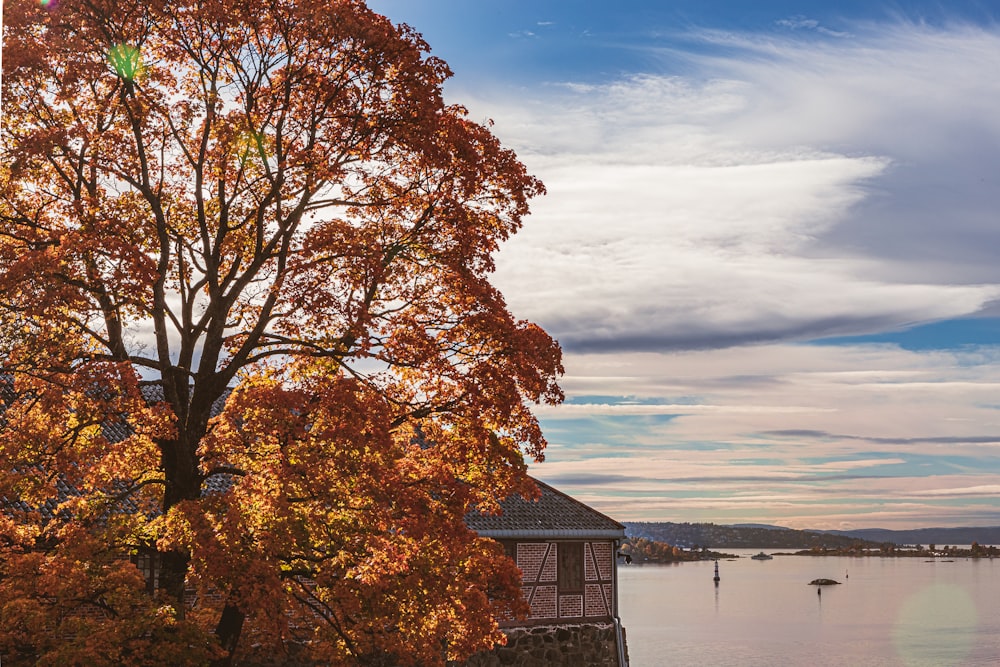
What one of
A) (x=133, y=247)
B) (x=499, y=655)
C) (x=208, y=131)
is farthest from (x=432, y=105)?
(x=499, y=655)

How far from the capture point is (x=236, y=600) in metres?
13.7

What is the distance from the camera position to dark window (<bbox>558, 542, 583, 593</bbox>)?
3050cm

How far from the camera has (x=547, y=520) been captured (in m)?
30.5

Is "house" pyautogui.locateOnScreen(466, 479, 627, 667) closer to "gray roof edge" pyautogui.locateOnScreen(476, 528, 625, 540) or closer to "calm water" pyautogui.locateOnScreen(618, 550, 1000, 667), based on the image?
"gray roof edge" pyautogui.locateOnScreen(476, 528, 625, 540)

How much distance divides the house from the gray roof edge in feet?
0.09

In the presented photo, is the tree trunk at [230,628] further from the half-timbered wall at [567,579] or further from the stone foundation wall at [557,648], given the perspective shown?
the half-timbered wall at [567,579]

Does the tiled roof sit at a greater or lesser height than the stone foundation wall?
greater

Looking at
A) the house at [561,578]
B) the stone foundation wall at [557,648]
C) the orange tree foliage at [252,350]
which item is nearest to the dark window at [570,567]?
the house at [561,578]

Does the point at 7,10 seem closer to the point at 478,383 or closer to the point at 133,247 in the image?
the point at 133,247

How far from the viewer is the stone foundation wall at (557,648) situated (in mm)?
28766

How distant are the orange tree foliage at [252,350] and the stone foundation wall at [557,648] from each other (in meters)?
12.9

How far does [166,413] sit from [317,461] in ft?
6.76

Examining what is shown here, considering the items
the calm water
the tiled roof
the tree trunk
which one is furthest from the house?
the calm water

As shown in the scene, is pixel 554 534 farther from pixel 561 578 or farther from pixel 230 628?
pixel 230 628
